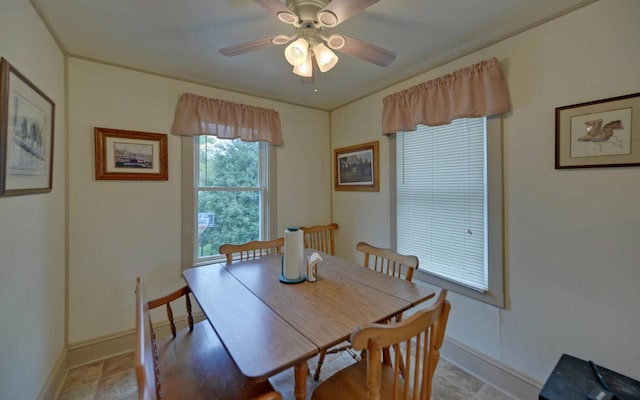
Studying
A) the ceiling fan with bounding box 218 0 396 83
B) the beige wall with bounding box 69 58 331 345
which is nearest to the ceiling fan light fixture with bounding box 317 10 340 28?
the ceiling fan with bounding box 218 0 396 83

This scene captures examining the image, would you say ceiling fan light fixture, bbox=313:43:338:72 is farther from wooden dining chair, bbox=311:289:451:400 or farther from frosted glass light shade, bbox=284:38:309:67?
wooden dining chair, bbox=311:289:451:400

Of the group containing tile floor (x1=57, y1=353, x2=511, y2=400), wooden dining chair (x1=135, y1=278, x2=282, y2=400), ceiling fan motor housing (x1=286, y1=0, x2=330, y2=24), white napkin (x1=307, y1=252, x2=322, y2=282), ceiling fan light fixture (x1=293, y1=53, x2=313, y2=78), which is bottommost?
tile floor (x1=57, y1=353, x2=511, y2=400)

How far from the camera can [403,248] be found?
8.30 ft

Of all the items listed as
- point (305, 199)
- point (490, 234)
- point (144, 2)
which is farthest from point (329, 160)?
point (144, 2)

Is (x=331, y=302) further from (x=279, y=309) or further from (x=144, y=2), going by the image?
(x=144, y=2)

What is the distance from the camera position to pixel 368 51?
1449mm

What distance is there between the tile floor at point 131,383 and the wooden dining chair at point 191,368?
72 centimetres

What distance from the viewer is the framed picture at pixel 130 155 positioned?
2121 millimetres

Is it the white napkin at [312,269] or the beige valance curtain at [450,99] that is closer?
the white napkin at [312,269]

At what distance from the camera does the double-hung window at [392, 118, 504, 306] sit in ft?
6.13

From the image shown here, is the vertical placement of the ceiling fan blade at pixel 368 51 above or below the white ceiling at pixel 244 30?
below

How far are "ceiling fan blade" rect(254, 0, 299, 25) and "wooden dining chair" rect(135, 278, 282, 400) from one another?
1362mm

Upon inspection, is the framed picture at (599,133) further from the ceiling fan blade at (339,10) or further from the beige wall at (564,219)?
the ceiling fan blade at (339,10)

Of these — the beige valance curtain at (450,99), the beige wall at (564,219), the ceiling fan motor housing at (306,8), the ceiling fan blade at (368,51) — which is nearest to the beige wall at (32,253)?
the ceiling fan motor housing at (306,8)
